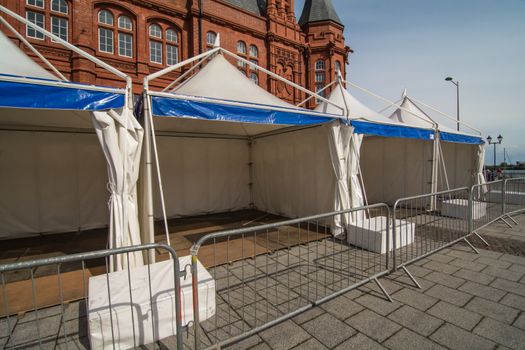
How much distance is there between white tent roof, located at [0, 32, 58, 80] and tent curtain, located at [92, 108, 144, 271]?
118 centimetres

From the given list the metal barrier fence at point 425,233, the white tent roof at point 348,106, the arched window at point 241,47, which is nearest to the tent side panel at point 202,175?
the white tent roof at point 348,106

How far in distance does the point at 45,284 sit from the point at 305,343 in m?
3.58

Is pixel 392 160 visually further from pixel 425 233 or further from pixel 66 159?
pixel 66 159

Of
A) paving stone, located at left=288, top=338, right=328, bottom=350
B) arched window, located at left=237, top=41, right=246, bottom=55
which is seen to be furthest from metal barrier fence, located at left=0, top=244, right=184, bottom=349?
arched window, located at left=237, top=41, right=246, bottom=55

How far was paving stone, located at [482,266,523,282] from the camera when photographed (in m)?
3.51

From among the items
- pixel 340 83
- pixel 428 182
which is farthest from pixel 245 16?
pixel 428 182

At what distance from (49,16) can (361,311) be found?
15915mm

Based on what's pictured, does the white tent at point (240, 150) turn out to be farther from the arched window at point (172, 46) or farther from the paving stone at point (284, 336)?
the arched window at point (172, 46)

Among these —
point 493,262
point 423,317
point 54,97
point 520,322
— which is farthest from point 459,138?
point 54,97

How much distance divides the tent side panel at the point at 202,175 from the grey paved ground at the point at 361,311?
419cm

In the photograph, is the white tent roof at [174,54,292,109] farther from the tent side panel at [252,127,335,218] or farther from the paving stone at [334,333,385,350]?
the paving stone at [334,333,385,350]

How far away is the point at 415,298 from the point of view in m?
3.03

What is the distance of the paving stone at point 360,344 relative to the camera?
7.36 feet

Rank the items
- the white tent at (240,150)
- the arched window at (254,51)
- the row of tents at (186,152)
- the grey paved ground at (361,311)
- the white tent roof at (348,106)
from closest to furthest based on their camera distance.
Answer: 1. the grey paved ground at (361,311)
2. the row of tents at (186,152)
3. the white tent at (240,150)
4. the white tent roof at (348,106)
5. the arched window at (254,51)
